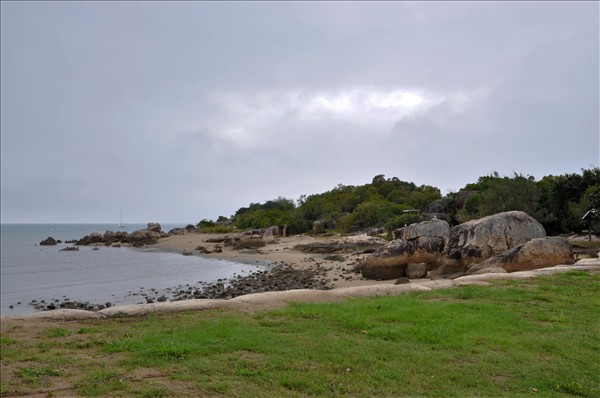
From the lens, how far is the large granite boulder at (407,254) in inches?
972

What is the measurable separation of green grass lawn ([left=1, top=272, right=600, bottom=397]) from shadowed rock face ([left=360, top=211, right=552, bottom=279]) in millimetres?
11506

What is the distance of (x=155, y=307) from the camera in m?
12.2

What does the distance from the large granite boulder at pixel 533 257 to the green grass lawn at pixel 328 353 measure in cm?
875

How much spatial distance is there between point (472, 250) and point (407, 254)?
3.29 m

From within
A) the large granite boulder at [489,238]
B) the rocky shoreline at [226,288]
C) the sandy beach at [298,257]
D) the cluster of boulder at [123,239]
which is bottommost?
the rocky shoreline at [226,288]

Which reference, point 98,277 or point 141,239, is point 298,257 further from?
point 141,239

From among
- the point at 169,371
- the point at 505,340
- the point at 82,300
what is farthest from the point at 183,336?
the point at 82,300

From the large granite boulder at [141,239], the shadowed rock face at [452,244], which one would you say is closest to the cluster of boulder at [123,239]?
the large granite boulder at [141,239]

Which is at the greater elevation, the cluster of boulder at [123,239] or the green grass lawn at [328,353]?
the cluster of boulder at [123,239]

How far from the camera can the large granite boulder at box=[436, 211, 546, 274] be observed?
23.0 m

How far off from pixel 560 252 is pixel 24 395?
2090 cm

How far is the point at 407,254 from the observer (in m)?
24.7

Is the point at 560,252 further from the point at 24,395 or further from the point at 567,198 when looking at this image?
the point at 567,198

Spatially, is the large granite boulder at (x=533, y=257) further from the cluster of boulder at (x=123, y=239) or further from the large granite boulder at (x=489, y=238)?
the cluster of boulder at (x=123, y=239)
